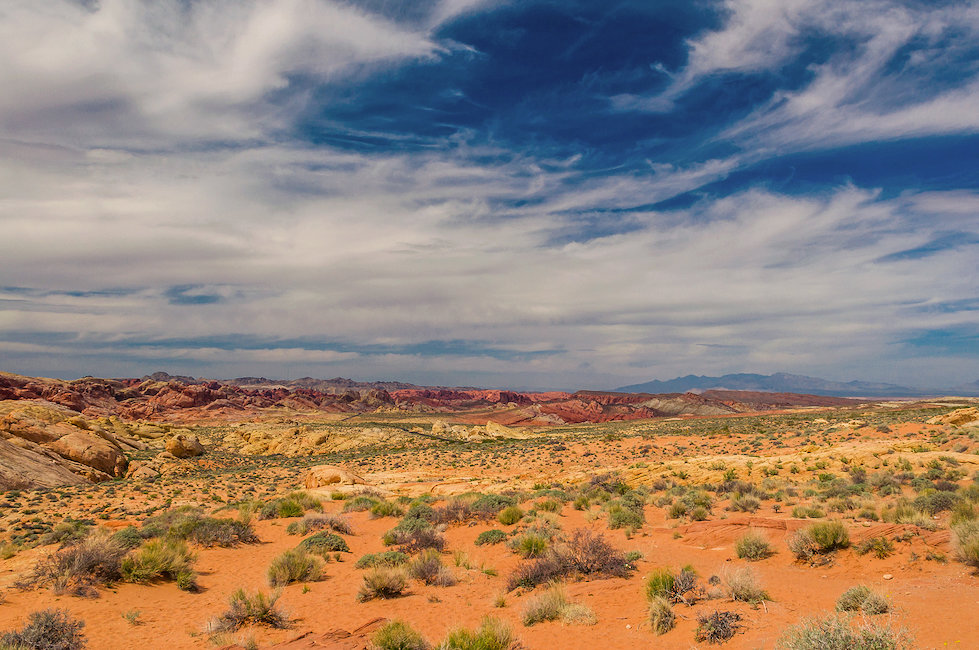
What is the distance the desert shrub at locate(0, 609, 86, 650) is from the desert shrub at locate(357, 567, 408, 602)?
15.9 ft

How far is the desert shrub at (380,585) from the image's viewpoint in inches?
Answer: 419

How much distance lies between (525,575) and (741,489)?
446 inches

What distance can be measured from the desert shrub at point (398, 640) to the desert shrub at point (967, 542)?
9.61m

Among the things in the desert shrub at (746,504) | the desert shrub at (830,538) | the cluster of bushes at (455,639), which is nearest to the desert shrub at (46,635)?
the cluster of bushes at (455,639)

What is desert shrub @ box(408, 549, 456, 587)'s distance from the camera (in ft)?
37.3

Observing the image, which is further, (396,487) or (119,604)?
(396,487)

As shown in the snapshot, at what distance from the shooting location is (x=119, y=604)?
9656 mm

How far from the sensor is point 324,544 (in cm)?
1458

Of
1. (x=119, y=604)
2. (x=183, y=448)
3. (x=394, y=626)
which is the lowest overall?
(x=183, y=448)

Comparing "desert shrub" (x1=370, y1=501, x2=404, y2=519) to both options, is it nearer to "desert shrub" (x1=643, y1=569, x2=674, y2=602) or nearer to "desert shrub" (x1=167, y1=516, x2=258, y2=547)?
"desert shrub" (x1=167, y1=516, x2=258, y2=547)

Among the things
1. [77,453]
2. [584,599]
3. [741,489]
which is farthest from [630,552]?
[77,453]

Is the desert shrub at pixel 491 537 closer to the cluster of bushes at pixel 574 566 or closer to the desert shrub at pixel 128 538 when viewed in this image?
the cluster of bushes at pixel 574 566

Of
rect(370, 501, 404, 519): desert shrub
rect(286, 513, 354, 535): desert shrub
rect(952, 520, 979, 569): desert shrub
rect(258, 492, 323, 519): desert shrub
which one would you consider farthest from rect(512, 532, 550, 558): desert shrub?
rect(258, 492, 323, 519): desert shrub

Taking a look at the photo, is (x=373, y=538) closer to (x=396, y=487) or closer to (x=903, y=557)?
(x=396, y=487)
